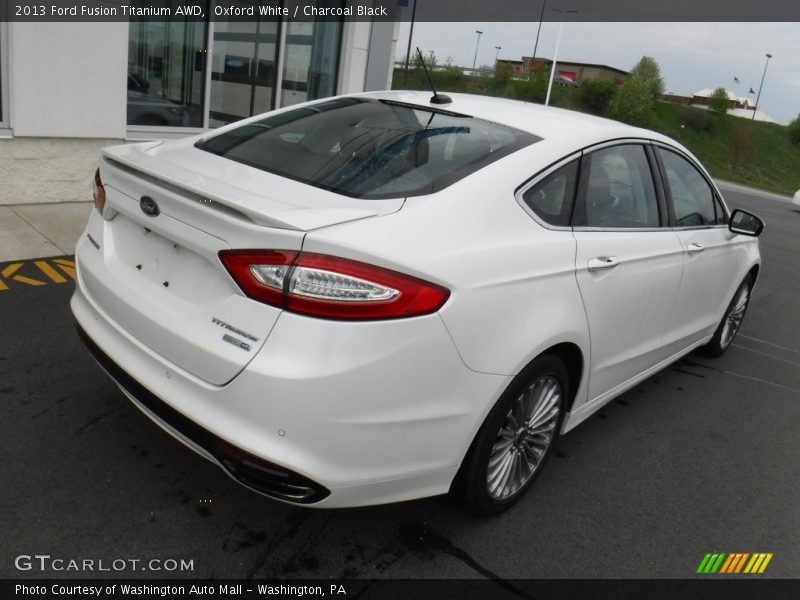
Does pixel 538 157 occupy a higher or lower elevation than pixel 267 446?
higher

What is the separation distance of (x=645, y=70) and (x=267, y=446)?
102636 millimetres

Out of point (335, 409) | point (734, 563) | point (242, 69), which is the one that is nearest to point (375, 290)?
point (335, 409)

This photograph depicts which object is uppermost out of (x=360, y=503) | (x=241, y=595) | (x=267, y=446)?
(x=267, y=446)

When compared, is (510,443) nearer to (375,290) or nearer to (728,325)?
(375,290)

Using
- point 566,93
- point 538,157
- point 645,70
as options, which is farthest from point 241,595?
point 645,70

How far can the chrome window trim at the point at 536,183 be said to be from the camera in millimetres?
2660

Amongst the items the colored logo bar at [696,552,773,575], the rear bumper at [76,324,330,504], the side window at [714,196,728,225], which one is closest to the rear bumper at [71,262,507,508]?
the rear bumper at [76,324,330,504]

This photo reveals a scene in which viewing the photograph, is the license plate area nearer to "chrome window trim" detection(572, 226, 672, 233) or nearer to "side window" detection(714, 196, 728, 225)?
"chrome window trim" detection(572, 226, 672, 233)

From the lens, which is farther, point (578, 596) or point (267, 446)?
point (578, 596)

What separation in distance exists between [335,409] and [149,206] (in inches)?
39.3

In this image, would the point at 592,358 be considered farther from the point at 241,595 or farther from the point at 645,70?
the point at 645,70

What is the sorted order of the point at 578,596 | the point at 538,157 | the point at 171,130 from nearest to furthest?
the point at 578,596 < the point at 538,157 < the point at 171,130

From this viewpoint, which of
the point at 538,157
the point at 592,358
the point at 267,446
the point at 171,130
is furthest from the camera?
the point at 171,130

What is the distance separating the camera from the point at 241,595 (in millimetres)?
2314
